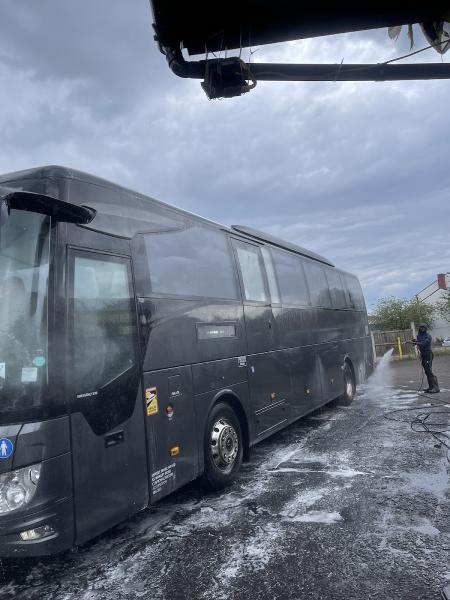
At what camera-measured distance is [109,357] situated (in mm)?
4082

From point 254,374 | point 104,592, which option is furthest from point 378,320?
point 104,592

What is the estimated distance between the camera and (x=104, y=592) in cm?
351

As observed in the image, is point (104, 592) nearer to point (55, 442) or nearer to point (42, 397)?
point (55, 442)

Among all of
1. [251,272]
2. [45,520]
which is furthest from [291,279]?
[45,520]

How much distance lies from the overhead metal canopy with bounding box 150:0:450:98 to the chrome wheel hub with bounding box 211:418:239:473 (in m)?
3.72

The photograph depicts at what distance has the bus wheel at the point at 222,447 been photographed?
549 centimetres

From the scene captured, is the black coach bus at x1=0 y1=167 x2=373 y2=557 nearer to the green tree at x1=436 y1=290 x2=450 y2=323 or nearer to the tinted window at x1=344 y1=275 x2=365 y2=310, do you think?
the tinted window at x1=344 y1=275 x2=365 y2=310

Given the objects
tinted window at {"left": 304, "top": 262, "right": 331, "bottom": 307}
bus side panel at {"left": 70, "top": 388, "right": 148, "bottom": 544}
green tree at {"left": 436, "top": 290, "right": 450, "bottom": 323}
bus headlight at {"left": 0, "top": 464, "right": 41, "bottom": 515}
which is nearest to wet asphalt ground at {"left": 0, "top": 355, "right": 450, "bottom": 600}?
bus side panel at {"left": 70, "top": 388, "right": 148, "bottom": 544}

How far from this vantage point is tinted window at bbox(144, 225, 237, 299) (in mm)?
5039

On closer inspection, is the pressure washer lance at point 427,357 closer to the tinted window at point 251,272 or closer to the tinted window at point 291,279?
the tinted window at point 291,279

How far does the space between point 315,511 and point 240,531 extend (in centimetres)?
86

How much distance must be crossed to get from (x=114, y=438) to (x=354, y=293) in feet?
37.3

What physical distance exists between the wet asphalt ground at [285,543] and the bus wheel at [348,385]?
489 cm

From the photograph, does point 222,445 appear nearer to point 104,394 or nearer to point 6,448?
point 104,394
